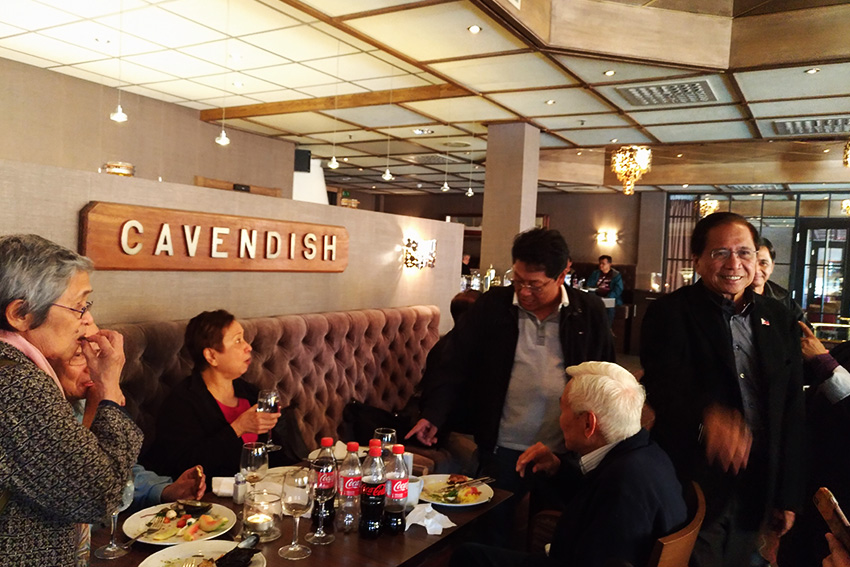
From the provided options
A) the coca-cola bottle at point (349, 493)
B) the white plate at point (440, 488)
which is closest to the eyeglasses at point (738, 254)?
the white plate at point (440, 488)

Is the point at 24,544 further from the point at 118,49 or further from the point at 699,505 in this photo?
the point at 118,49

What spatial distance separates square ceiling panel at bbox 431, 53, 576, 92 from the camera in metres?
5.32

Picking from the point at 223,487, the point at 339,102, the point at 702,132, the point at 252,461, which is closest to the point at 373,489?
the point at 252,461

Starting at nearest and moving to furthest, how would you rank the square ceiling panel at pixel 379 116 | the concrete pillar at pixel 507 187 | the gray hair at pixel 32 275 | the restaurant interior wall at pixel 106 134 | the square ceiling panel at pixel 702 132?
1. the gray hair at pixel 32 275
2. the restaurant interior wall at pixel 106 134
3. the square ceiling panel at pixel 702 132
4. the square ceiling panel at pixel 379 116
5. the concrete pillar at pixel 507 187

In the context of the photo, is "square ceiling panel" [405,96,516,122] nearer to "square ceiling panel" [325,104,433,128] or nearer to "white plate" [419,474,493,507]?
"square ceiling panel" [325,104,433,128]

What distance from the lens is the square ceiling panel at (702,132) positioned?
7.21 meters

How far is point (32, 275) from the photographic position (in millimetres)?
1459

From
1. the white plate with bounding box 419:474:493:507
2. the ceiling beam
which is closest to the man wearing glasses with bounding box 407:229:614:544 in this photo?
the white plate with bounding box 419:474:493:507

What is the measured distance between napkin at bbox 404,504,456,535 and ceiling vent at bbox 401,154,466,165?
8.78 metres

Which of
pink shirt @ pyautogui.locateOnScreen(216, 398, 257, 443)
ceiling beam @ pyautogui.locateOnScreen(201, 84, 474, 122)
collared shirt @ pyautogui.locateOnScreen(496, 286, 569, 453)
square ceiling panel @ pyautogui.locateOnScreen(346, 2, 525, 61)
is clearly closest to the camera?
pink shirt @ pyautogui.locateOnScreen(216, 398, 257, 443)

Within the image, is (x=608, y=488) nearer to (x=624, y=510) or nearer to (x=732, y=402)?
(x=624, y=510)

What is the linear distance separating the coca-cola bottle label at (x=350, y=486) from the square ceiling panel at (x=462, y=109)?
5.29 meters

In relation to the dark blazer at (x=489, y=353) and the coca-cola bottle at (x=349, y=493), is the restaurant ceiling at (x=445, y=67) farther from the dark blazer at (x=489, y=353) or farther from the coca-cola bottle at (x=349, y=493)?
the coca-cola bottle at (x=349, y=493)

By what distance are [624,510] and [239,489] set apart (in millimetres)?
1246
